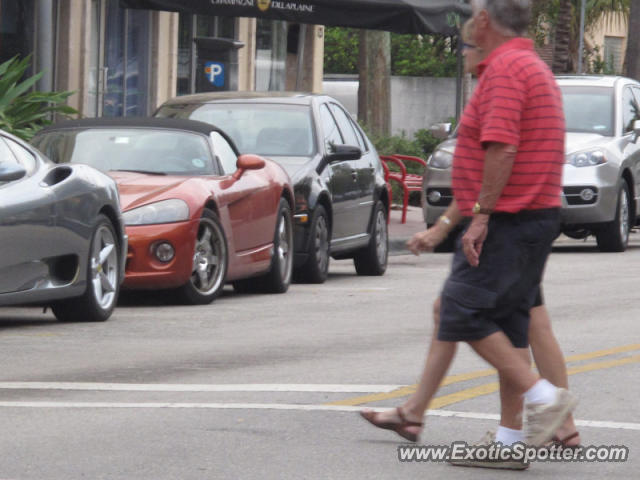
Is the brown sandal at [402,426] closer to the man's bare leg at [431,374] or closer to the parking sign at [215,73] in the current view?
the man's bare leg at [431,374]

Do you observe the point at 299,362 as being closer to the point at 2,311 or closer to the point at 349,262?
the point at 2,311

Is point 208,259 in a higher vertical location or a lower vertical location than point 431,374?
lower

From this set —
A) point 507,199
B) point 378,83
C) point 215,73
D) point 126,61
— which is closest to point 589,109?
point 215,73

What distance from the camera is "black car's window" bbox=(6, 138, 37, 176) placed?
10.0 meters

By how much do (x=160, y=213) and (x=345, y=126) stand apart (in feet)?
13.0

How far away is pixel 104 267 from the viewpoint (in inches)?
413

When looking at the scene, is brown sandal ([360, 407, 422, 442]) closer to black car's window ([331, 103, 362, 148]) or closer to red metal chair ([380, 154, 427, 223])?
black car's window ([331, 103, 362, 148])

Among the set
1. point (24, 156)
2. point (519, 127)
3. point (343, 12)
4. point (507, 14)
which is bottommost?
point (24, 156)

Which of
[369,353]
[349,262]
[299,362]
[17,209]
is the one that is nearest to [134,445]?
[299,362]

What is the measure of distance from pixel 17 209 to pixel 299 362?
2.08m

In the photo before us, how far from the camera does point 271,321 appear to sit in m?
10.7

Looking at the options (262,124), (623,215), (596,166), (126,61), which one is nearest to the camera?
(262,124)

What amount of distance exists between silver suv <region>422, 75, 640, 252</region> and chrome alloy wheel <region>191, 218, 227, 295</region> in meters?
6.08

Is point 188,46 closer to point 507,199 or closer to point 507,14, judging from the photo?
point 507,14
